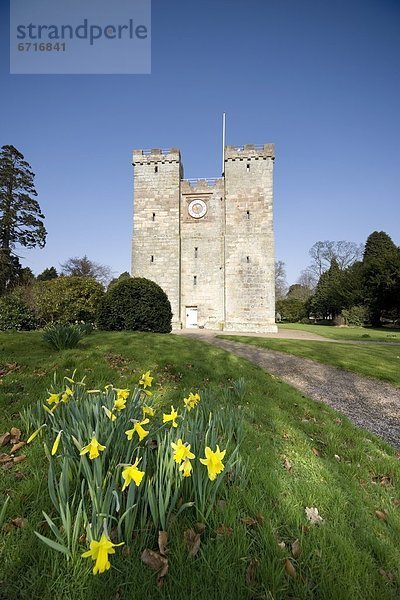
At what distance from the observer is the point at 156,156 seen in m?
24.7

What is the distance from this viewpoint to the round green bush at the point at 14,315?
12.4 m

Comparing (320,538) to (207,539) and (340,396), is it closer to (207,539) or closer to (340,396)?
(207,539)

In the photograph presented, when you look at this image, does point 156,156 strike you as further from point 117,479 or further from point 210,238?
point 117,479

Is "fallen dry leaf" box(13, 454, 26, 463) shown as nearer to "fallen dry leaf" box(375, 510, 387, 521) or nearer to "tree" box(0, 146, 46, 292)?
"fallen dry leaf" box(375, 510, 387, 521)

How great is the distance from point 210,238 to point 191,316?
7.05 meters

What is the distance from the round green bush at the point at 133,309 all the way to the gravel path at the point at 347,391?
473 cm

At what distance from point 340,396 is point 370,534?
4156 millimetres

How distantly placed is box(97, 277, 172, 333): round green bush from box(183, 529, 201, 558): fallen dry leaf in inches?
404

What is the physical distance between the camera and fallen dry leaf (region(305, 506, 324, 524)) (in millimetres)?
2047

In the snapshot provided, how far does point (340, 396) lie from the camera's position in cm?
577

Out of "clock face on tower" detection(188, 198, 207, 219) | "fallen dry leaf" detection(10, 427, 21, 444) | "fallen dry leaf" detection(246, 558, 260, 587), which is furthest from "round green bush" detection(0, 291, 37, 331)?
"clock face on tower" detection(188, 198, 207, 219)

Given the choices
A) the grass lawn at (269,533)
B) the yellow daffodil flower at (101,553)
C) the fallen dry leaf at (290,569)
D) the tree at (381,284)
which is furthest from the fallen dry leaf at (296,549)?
the tree at (381,284)

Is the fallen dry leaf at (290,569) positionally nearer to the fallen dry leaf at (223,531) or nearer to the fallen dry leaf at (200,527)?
the fallen dry leaf at (223,531)

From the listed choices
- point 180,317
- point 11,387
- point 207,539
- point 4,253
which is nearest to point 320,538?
point 207,539
